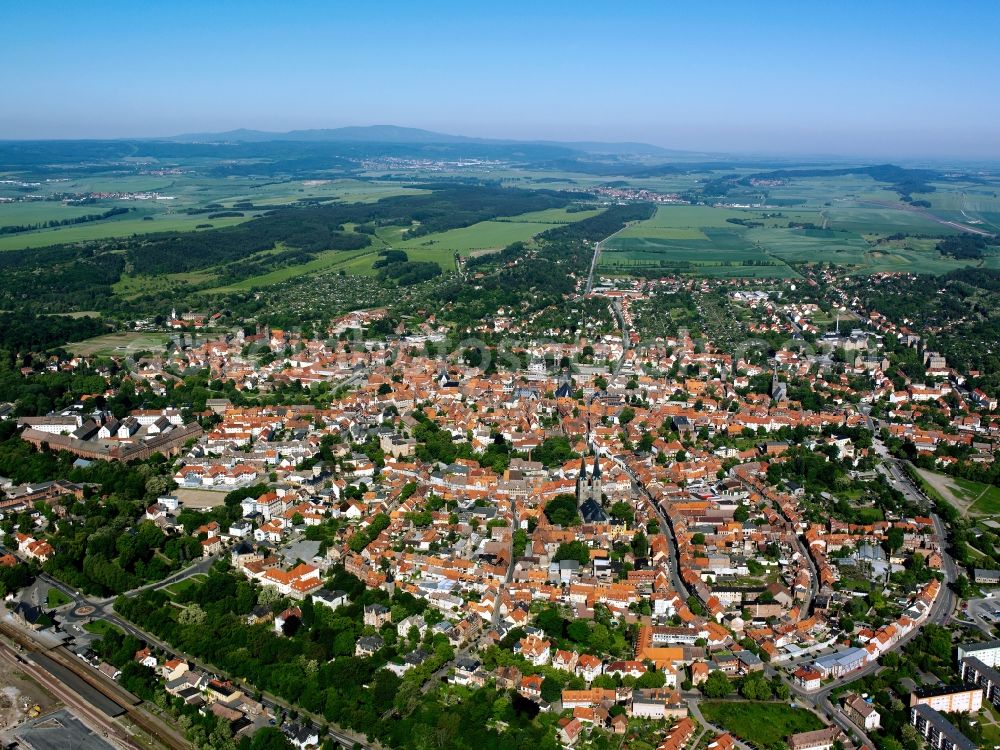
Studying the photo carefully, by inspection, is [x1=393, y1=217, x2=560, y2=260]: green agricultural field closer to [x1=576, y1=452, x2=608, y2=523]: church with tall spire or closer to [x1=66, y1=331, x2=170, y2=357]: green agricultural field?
[x1=66, y1=331, x2=170, y2=357]: green agricultural field

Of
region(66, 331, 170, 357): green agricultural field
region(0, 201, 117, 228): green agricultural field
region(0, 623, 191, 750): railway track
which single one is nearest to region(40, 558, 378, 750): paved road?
region(0, 623, 191, 750): railway track

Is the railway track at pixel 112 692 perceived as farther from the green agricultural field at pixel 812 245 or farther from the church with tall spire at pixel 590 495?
the green agricultural field at pixel 812 245

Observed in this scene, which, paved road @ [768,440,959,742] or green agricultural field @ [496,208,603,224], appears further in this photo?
green agricultural field @ [496,208,603,224]

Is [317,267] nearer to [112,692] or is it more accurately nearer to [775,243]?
[775,243]

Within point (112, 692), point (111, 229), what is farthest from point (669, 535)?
point (111, 229)

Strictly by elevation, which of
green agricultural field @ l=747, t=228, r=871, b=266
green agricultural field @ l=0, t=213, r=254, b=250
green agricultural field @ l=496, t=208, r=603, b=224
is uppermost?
green agricultural field @ l=496, t=208, r=603, b=224

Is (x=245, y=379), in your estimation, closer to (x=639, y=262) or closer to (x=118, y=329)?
(x=118, y=329)

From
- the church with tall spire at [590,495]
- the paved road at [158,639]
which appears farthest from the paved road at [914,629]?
the paved road at [158,639]

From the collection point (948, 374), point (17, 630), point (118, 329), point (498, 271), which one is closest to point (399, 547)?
point (17, 630)
